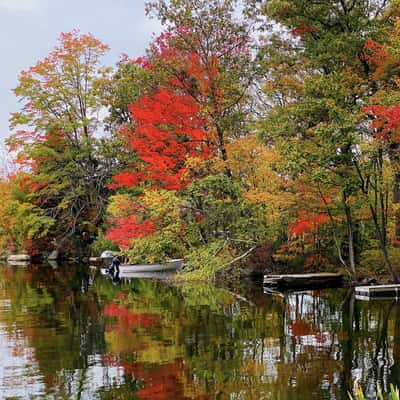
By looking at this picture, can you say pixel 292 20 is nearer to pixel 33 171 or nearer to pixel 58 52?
pixel 58 52

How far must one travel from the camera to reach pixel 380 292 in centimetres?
Result: 1795

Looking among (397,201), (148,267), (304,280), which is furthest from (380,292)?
(148,267)

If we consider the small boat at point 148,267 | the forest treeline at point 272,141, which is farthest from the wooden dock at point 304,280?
the small boat at point 148,267

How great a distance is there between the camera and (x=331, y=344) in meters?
11.5

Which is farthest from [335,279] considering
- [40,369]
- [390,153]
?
[40,369]

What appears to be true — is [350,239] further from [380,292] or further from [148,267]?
[148,267]

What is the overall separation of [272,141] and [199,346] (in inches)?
538

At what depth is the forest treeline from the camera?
19.5 m

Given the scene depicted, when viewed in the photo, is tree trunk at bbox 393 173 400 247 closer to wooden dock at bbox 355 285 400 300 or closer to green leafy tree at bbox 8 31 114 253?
wooden dock at bbox 355 285 400 300

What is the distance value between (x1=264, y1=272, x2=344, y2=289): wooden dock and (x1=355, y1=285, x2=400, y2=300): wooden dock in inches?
133

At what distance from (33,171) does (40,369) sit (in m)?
31.0

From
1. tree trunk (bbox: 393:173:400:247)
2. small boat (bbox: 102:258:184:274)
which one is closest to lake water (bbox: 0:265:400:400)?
tree trunk (bbox: 393:173:400:247)

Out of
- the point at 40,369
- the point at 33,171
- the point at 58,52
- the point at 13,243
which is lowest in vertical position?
the point at 40,369

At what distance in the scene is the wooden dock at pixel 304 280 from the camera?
69.8 feet
